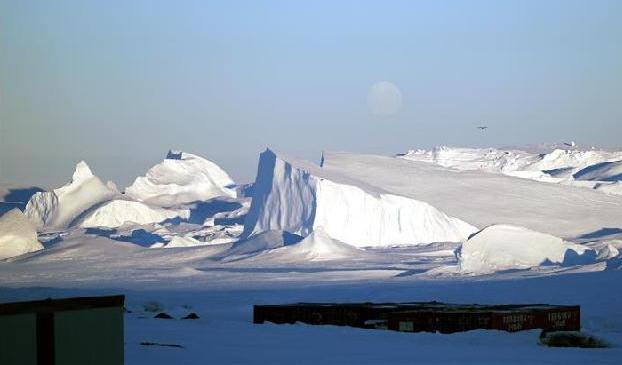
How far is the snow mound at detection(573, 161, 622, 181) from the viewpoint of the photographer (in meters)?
144

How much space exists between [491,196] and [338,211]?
22.6m

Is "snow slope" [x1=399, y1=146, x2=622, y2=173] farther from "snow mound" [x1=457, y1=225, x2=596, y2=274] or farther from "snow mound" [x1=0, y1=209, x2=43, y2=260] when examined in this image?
"snow mound" [x1=457, y1=225, x2=596, y2=274]

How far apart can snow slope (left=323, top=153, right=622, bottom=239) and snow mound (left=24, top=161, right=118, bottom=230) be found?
28.9 m

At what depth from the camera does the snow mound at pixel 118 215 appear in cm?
12425

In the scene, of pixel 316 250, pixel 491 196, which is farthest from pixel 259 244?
pixel 491 196

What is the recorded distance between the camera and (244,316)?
49.2m

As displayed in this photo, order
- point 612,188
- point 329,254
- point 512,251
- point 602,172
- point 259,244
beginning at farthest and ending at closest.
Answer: point 602,172 → point 612,188 → point 259,244 → point 329,254 → point 512,251

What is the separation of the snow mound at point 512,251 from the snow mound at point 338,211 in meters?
15.9

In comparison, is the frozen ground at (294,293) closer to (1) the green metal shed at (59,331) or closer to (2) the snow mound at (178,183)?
(1) the green metal shed at (59,331)

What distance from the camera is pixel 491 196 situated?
108688mm

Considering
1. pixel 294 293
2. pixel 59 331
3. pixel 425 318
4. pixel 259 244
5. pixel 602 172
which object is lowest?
pixel 294 293

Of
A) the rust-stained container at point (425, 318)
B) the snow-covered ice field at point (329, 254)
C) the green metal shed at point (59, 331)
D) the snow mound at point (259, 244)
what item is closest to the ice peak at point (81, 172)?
the snow-covered ice field at point (329, 254)

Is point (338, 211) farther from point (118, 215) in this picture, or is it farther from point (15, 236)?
point (118, 215)

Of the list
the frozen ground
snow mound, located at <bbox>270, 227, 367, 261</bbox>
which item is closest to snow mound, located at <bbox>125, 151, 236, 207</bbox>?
the frozen ground
